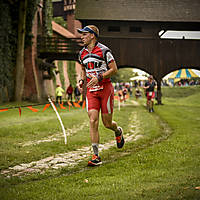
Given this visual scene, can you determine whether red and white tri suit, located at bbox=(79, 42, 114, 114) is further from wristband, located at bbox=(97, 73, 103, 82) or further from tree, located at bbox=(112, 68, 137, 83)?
tree, located at bbox=(112, 68, 137, 83)

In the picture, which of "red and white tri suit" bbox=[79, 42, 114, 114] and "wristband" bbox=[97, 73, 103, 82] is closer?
"wristband" bbox=[97, 73, 103, 82]

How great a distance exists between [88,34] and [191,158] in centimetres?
267

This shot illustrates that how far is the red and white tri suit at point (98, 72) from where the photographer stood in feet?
17.1

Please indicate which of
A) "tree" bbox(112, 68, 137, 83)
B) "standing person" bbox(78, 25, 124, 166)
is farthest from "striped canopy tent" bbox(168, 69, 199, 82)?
"tree" bbox(112, 68, 137, 83)

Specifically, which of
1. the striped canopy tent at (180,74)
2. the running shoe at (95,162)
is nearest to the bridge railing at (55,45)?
the striped canopy tent at (180,74)

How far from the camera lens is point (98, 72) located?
526 cm

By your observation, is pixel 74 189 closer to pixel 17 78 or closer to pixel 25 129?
pixel 25 129

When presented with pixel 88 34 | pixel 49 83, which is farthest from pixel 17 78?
pixel 88 34

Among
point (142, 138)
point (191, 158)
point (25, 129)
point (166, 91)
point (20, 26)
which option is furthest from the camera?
point (166, 91)

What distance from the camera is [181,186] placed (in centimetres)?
345

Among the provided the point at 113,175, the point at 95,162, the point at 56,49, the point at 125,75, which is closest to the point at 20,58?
the point at 56,49

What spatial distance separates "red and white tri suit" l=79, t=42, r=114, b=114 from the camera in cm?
523

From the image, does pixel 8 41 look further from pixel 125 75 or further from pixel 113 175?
pixel 125 75

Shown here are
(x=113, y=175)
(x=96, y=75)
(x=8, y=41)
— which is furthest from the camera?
(x=8, y=41)
